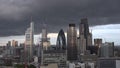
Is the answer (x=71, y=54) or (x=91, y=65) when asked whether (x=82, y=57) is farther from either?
(x=91, y=65)

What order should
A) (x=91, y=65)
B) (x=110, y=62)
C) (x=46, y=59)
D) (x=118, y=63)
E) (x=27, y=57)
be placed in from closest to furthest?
(x=118, y=63) → (x=110, y=62) → (x=91, y=65) → (x=46, y=59) → (x=27, y=57)

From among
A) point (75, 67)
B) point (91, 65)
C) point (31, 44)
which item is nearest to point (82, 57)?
point (31, 44)

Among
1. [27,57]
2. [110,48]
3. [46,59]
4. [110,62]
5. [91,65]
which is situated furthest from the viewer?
[110,48]

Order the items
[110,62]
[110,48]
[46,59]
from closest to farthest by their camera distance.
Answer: [110,62], [46,59], [110,48]

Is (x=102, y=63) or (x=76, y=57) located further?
(x=76, y=57)

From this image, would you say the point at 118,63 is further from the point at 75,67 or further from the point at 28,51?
the point at 28,51

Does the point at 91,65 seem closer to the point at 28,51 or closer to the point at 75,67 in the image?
A: the point at 75,67

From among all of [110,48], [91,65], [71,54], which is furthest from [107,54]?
[91,65]

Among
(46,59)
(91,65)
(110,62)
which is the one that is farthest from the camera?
(46,59)

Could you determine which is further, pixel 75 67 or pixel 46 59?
pixel 46 59
